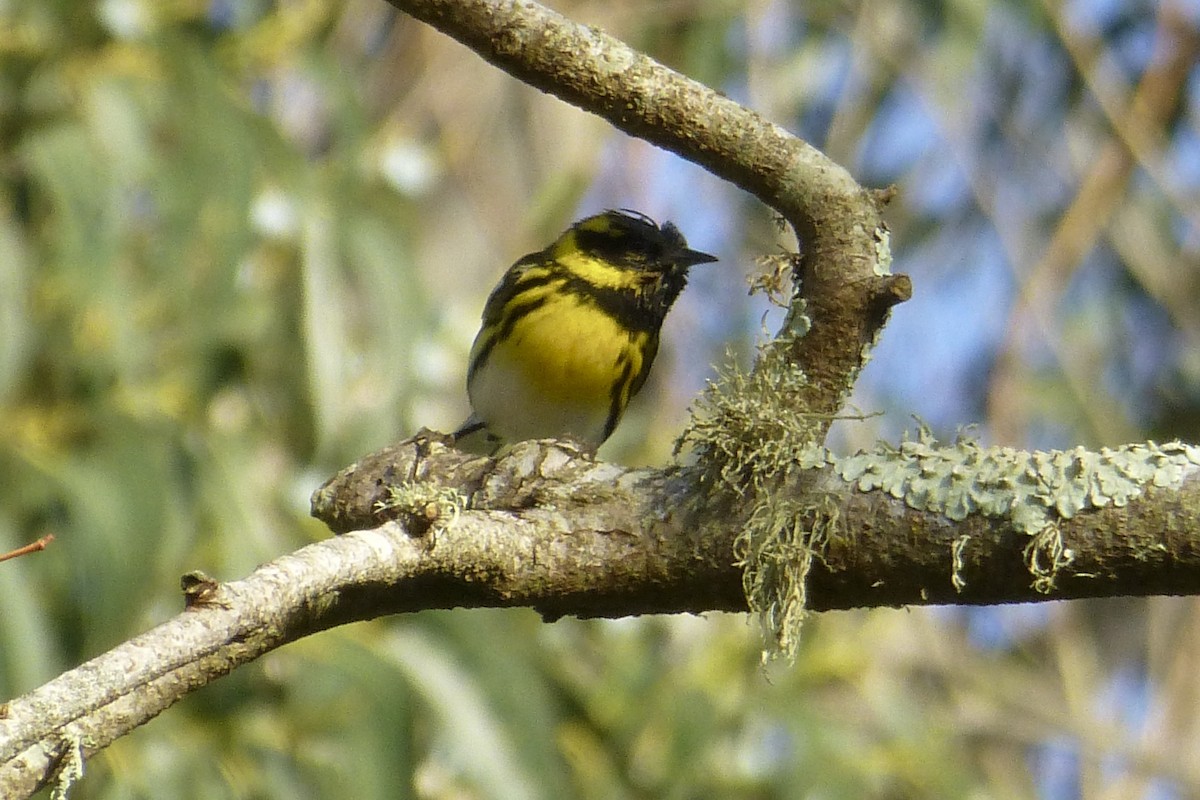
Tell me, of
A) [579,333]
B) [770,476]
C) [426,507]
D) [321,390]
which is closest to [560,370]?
[579,333]

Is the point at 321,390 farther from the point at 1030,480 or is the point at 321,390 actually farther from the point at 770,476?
the point at 1030,480

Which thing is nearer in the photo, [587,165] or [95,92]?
[95,92]

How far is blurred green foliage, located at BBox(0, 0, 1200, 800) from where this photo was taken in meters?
3.70

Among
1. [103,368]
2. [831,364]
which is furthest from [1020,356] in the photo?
[831,364]

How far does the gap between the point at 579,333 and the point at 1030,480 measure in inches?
89.7

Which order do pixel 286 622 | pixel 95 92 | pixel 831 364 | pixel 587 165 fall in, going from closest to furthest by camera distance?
pixel 286 622
pixel 831 364
pixel 95 92
pixel 587 165

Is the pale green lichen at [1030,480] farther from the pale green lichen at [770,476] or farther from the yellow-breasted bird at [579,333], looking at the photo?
the yellow-breasted bird at [579,333]

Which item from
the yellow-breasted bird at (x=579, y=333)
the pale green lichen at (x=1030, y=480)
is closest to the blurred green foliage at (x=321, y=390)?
the yellow-breasted bird at (x=579, y=333)

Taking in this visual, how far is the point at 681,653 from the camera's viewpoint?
5344mm

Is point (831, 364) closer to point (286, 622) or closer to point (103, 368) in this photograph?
point (286, 622)

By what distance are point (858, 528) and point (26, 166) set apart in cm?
300

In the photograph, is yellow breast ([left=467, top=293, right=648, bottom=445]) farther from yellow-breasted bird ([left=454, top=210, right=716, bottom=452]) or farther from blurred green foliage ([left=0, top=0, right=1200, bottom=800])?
blurred green foliage ([left=0, top=0, right=1200, bottom=800])

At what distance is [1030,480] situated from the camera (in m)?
1.93

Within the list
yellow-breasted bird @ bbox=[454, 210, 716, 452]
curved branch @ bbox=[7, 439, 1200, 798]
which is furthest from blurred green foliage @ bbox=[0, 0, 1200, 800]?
curved branch @ bbox=[7, 439, 1200, 798]
